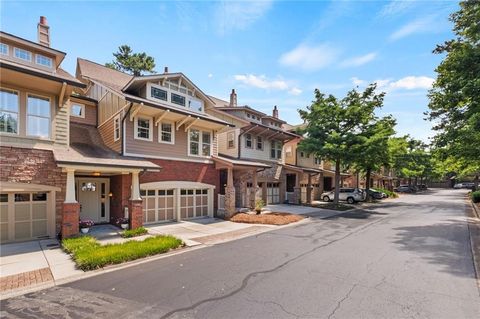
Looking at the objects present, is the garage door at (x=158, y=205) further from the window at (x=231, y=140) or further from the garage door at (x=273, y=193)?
the garage door at (x=273, y=193)

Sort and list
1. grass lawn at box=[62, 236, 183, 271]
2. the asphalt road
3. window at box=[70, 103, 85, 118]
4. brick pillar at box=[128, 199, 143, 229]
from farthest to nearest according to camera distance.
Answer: window at box=[70, 103, 85, 118] < brick pillar at box=[128, 199, 143, 229] < grass lawn at box=[62, 236, 183, 271] < the asphalt road

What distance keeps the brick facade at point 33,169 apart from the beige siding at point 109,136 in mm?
3243

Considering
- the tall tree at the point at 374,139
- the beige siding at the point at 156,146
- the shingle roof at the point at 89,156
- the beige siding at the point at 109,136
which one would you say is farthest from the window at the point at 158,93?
the tall tree at the point at 374,139

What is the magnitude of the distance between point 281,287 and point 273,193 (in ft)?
63.5

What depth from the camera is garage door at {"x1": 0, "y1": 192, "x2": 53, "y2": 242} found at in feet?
33.5

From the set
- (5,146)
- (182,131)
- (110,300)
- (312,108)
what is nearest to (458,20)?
(312,108)

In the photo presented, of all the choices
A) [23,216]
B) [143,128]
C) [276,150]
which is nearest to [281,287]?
[23,216]

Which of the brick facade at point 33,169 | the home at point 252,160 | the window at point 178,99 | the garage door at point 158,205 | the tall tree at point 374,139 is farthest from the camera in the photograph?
the tall tree at point 374,139

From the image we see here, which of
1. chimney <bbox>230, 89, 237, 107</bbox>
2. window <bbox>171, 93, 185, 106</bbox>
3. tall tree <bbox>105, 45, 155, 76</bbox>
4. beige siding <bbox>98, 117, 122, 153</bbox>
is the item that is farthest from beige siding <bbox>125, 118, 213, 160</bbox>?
tall tree <bbox>105, 45, 155, 76</bbox>

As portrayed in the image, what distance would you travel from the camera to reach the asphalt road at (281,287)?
198 inches

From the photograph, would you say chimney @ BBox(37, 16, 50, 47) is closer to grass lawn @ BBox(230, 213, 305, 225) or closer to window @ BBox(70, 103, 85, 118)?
window @ BBox(70, 103, 85, 118)

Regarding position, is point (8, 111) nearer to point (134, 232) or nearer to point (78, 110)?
point (78, 110)

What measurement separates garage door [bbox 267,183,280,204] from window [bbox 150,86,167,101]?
42.9 feet

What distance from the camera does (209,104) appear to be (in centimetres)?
1894
